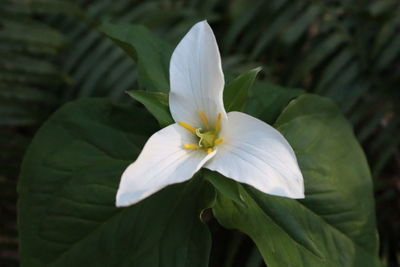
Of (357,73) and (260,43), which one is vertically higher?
(260,43)

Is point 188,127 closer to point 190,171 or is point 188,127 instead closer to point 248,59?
point 190,171

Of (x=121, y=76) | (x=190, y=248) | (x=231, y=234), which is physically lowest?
(x=231, y=234)

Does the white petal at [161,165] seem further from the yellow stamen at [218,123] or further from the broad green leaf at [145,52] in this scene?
the broad green leaf at [145,52]

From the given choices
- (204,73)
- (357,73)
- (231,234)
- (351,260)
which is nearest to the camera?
(204,73)

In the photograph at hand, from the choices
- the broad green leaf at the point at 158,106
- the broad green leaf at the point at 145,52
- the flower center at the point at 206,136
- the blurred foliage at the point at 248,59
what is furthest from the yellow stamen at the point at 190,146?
the blurred foliage at the point at 248,59

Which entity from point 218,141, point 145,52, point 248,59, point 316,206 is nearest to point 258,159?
point 218,141

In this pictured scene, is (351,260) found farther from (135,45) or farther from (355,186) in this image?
(135,45)

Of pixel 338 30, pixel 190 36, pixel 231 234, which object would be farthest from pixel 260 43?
pixel 190 36

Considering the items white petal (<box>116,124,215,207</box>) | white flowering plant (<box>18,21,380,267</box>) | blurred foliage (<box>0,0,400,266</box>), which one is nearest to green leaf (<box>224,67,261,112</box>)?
white flowering plant (<box>18,21,380,267</box>)
